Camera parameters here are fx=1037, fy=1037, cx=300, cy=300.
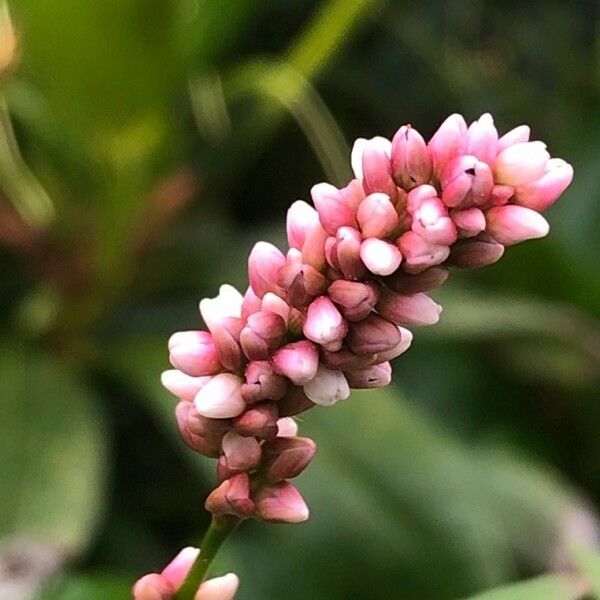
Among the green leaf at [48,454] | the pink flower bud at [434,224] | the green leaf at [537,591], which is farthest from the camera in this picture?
the green leaf at [48,454]

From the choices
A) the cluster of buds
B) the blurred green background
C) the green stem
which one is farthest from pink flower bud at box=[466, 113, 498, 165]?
the blurred green background

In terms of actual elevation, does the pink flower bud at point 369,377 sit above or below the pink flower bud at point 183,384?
below

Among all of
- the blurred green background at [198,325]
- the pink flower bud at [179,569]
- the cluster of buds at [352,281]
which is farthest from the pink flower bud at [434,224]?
the blurred green background at [198,325]

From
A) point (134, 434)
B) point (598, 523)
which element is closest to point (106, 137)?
point (134, 434)

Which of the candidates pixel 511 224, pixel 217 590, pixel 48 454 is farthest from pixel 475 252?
pixel 48 454

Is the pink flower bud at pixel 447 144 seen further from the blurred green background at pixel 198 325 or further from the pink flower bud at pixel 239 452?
the blurred green background at pixel 198 325

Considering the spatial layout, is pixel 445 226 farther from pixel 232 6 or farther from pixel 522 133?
pixel 232 6
